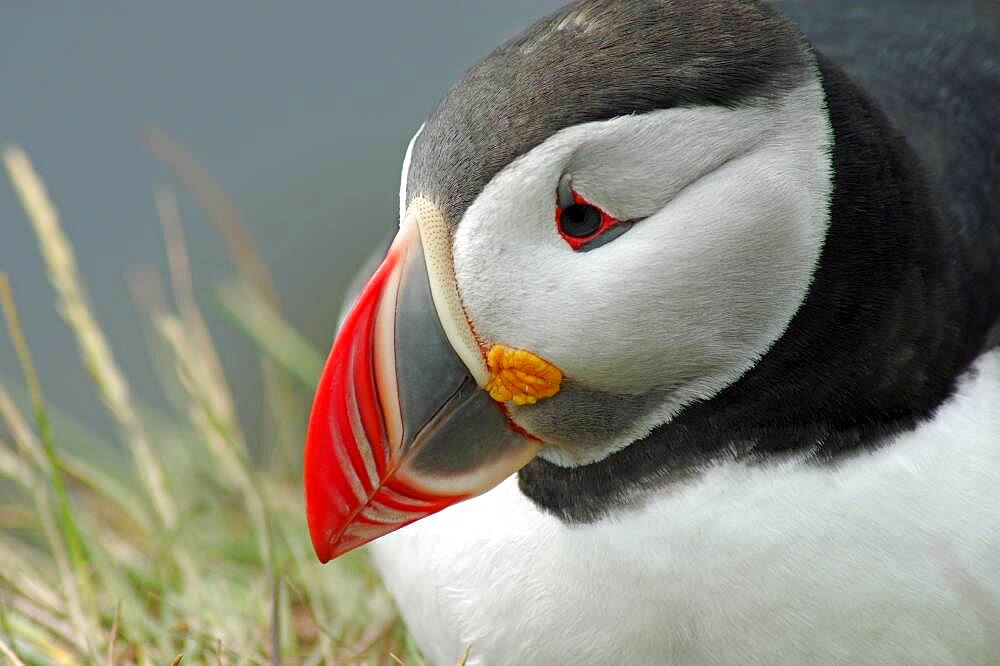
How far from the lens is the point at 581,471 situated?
2346 mm

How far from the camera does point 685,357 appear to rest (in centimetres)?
218

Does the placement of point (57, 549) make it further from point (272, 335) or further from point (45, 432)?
point (272, 335)

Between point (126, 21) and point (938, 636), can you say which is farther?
point (126, 21)

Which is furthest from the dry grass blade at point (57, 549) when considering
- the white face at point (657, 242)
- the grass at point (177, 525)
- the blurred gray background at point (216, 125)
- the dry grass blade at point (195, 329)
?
the blurred gray background at point (216, 125)

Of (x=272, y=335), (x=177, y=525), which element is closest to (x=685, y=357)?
(x=177, y=525)

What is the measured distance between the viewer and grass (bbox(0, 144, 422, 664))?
302cm

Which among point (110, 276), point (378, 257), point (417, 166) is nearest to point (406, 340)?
point (417, 166)

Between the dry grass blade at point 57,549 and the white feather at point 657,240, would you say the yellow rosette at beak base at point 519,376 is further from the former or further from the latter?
the dry grass blade at point 57,549

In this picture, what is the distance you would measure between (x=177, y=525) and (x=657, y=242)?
1.68m

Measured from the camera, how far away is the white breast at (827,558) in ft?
7.30

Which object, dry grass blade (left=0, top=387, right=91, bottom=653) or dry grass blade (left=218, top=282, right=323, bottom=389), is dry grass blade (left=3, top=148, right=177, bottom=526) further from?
dry grass blade (left=218, top=282, right=323, bottom=389)

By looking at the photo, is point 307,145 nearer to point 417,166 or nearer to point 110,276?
point 110,276

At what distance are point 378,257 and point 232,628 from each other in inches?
31.8

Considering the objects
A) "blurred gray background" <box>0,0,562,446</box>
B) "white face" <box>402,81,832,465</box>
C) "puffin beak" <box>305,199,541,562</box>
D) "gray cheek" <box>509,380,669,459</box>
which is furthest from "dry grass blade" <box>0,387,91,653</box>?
"blurred gray background" <box>0,0,562,446</box>
